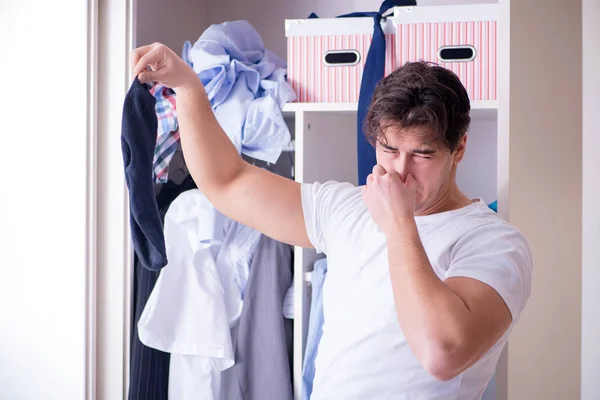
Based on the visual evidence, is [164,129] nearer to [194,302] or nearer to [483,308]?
[194,302]

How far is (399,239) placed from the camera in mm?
1070

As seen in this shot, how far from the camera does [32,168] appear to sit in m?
1.96

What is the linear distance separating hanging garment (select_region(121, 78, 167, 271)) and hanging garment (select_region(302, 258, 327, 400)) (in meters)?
0.60

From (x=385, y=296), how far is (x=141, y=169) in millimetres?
609

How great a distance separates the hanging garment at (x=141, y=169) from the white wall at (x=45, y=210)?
0.48 meters

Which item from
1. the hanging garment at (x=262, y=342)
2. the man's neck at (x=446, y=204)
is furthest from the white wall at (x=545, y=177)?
the hanging garment at (x=262, y=342)

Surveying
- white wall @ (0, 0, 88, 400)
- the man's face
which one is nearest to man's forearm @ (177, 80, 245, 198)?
the man's face

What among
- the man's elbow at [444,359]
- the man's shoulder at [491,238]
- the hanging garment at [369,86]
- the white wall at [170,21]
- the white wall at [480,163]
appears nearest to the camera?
the man's elbow at [444,359]

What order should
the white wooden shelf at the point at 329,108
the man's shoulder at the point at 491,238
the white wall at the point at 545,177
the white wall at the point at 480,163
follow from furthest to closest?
the white wall at the point at 480,163 < the white wooden shelf at the point at 329,108 < the white wall at the point at 545,177 < the man's shoulder at the point at 491,238

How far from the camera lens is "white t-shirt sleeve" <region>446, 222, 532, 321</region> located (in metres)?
1.06

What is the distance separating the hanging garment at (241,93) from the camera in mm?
2055

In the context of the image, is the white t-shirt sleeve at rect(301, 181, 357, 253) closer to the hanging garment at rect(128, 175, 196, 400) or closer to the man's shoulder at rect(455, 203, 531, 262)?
the man's shoulder at rect(455, 203, 531, 262)
